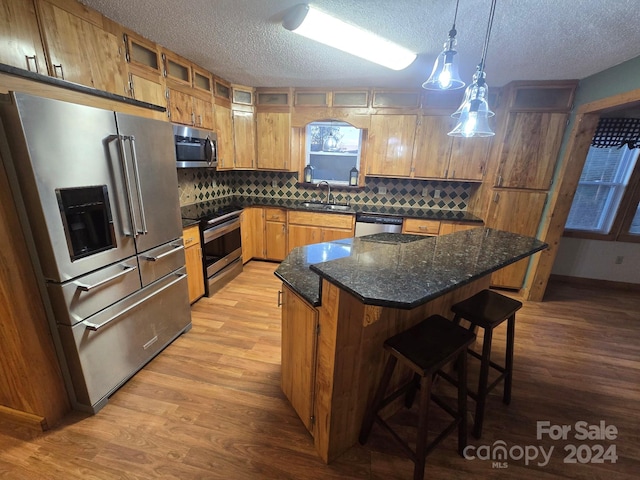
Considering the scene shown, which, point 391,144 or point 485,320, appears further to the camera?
point 391,144

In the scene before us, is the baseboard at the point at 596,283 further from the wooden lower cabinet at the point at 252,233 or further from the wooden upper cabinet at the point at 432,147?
the wooden lower cabinet at the point at 252,233

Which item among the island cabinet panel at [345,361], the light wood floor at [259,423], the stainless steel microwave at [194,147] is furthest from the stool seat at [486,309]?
the stainless steel microwave at [194,147]

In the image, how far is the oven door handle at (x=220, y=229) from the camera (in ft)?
9.20

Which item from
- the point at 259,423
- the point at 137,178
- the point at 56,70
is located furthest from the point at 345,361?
the point at 56,70

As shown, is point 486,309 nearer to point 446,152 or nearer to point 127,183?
point 127,183

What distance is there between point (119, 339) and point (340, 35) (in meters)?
2.53

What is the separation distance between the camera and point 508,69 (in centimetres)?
257

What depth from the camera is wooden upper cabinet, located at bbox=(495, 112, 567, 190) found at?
2.93 metres

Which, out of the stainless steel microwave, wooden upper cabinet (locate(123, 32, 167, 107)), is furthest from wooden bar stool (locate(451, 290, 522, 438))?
wooden upper cabinet (locate(123, 32, 167, 107))

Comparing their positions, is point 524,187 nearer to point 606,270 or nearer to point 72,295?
point 606,270

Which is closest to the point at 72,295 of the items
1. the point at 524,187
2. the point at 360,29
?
the point at 360,29

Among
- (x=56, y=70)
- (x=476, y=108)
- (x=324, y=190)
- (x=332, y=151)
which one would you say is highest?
(x=56, y=70)

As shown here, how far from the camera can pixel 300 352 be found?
58.7 inches

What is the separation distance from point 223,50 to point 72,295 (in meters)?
2.29
